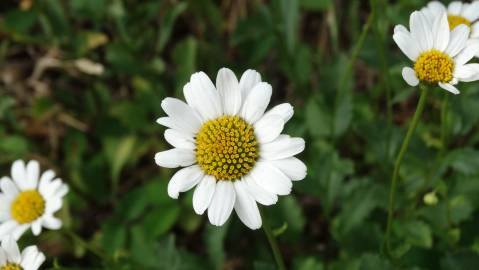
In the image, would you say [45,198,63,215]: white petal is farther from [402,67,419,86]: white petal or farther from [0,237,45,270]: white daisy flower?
[402,67,419,86]: white petal

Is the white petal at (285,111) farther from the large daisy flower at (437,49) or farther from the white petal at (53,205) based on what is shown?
the white petal at (53,205)

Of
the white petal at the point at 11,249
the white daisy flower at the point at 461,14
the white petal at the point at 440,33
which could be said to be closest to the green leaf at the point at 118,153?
the white petal at the point at 11,249

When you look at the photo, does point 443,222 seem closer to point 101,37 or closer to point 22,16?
point 101,37

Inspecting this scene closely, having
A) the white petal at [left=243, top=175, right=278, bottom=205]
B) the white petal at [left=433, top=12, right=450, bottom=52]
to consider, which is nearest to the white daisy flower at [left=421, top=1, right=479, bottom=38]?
the white petal at [left=433, top=12, right=450, bottom=52]

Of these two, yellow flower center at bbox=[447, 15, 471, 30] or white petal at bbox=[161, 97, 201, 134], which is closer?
white petal at bbox=[161, 97, 201, 134]

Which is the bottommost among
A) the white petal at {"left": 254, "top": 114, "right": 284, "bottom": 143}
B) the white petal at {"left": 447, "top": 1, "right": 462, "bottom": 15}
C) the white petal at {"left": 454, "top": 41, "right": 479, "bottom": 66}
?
the white petal at {"left": 254, "top": 114, "right": 284, "bottom": 143}

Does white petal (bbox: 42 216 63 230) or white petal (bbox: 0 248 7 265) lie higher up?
white petal (bbox: 42 216 63 230)
